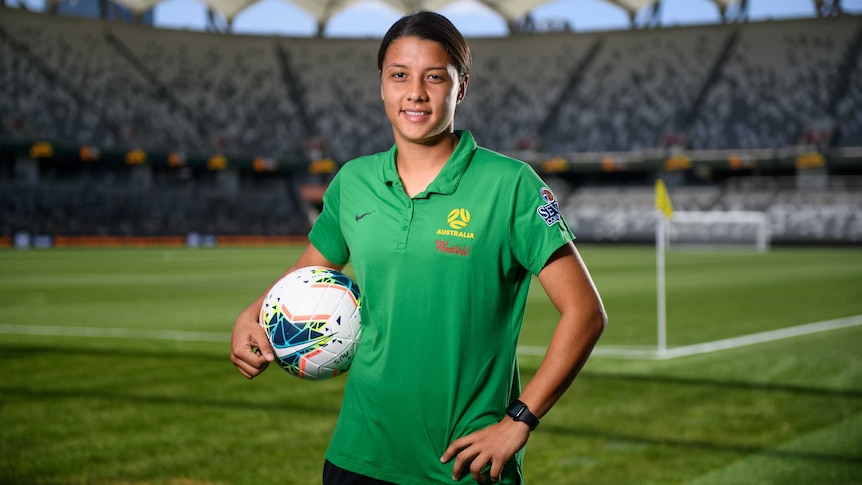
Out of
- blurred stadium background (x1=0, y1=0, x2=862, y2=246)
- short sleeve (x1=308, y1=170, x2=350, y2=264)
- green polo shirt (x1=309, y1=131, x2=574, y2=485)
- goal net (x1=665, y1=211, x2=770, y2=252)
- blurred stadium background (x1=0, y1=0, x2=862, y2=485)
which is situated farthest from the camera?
blurred stadium background (x1=0, y1=0, x2=862, y2=246)

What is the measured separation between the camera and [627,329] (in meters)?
14.0

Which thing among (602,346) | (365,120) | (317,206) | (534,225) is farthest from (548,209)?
(365,120)

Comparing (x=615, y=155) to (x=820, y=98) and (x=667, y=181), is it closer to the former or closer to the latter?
(x=667, y=181)

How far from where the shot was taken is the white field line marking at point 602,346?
11516mm

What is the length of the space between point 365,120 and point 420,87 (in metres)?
69.3

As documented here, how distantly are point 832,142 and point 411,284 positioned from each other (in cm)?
6170

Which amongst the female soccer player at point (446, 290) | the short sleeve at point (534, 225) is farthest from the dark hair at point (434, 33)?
the short sleeve at point (534, 225)

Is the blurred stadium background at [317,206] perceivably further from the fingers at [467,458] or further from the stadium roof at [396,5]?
the fingers at [467,458]

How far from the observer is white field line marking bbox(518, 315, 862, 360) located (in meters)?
11.3

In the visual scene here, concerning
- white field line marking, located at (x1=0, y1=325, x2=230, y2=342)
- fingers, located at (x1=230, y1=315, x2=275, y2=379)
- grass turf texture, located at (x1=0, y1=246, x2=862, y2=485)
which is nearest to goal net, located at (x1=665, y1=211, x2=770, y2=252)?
grass turf texture, located at (x1=0, y1=246, x2=862, y2=485)

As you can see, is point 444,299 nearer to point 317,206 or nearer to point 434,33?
point 434,33

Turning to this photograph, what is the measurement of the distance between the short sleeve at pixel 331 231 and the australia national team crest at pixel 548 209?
71 centimetres

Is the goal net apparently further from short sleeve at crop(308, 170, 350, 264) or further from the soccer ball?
the soccer ball

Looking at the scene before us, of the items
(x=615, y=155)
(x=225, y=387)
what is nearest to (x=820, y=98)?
(x=615, y=155)
